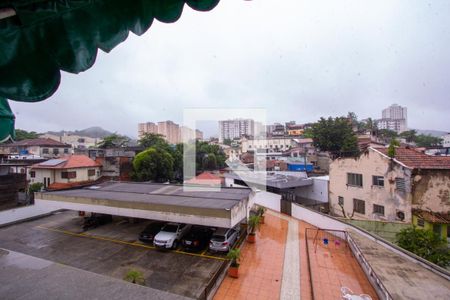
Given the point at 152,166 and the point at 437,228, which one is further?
the point at 152,166

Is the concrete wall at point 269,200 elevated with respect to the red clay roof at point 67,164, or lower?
lower

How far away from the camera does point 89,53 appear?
113cm

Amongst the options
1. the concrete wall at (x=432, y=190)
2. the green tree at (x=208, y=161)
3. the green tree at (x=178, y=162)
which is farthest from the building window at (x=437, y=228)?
the green tree at (x=208, y=161)

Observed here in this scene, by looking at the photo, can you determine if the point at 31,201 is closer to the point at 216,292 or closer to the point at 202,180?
the point at 202,180

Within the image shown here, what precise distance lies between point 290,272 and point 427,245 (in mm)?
4519

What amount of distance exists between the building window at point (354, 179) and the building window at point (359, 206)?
915mm

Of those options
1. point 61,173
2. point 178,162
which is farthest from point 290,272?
point 178,162

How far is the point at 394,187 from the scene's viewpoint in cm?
1060

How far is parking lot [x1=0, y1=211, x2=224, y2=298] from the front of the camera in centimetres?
682

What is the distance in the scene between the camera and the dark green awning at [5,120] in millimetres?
1407

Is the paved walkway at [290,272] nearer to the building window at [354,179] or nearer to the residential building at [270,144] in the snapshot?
the building window at [354,179]

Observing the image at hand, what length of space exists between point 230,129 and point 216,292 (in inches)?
3380

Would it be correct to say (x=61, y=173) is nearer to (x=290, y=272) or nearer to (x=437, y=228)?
(x=290, y=272)

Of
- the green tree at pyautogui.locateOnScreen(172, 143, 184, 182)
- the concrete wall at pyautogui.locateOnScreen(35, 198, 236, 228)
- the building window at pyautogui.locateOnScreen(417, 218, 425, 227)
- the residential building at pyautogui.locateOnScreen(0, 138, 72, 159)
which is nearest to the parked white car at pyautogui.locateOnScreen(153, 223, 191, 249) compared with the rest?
the concrete wall at pyautogui.locateOnScreen(35, 198, 236, 228)
